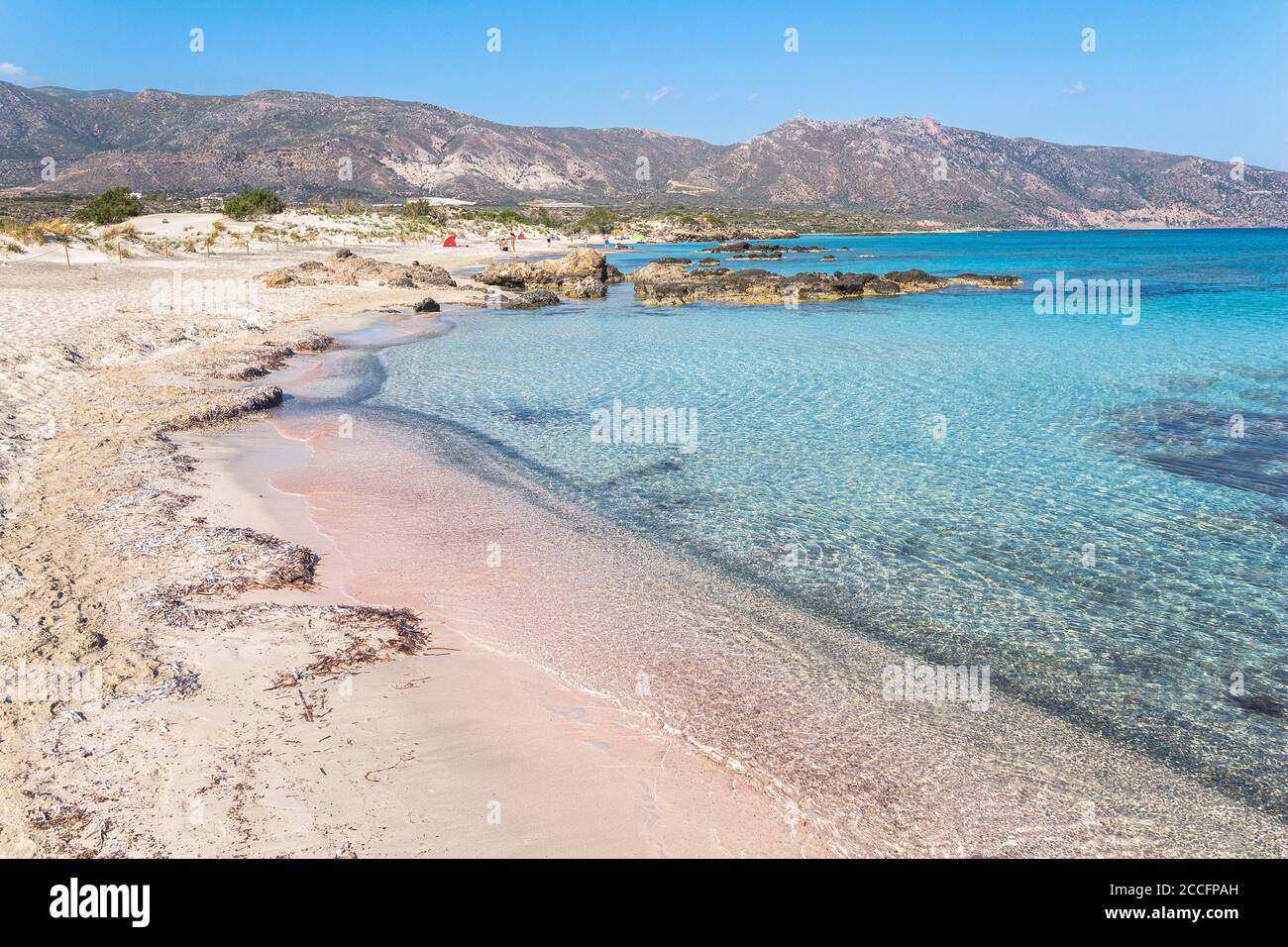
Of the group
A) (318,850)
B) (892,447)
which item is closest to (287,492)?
(318,850)

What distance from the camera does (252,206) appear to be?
206ft

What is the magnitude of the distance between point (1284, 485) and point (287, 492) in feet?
45.4

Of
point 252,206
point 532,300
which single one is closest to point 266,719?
point 532,300

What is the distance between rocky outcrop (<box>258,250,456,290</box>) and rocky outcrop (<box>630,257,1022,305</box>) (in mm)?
11007

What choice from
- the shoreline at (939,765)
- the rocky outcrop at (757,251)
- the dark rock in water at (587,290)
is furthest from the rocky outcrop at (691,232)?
the shoreline at (939,765)

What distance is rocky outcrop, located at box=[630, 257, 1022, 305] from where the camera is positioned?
38.0 meters

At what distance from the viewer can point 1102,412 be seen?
1522cm

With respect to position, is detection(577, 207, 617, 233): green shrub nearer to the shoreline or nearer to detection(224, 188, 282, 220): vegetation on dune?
detection(224, 188, 282, 220): vegetation on dune

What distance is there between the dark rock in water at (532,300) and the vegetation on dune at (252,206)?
37.3 metres

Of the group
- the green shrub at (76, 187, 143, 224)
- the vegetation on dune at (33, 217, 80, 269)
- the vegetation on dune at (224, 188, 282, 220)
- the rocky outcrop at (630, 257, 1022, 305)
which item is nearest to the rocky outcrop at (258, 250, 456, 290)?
the vegetation on dune at (33, 217, 80, 269)

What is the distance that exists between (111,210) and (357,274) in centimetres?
2846

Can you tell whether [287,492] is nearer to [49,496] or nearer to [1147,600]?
[49,496]

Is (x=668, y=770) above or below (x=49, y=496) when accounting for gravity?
below

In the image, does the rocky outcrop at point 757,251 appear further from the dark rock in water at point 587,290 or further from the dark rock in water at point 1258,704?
the dark rock in water at point 1258,704
